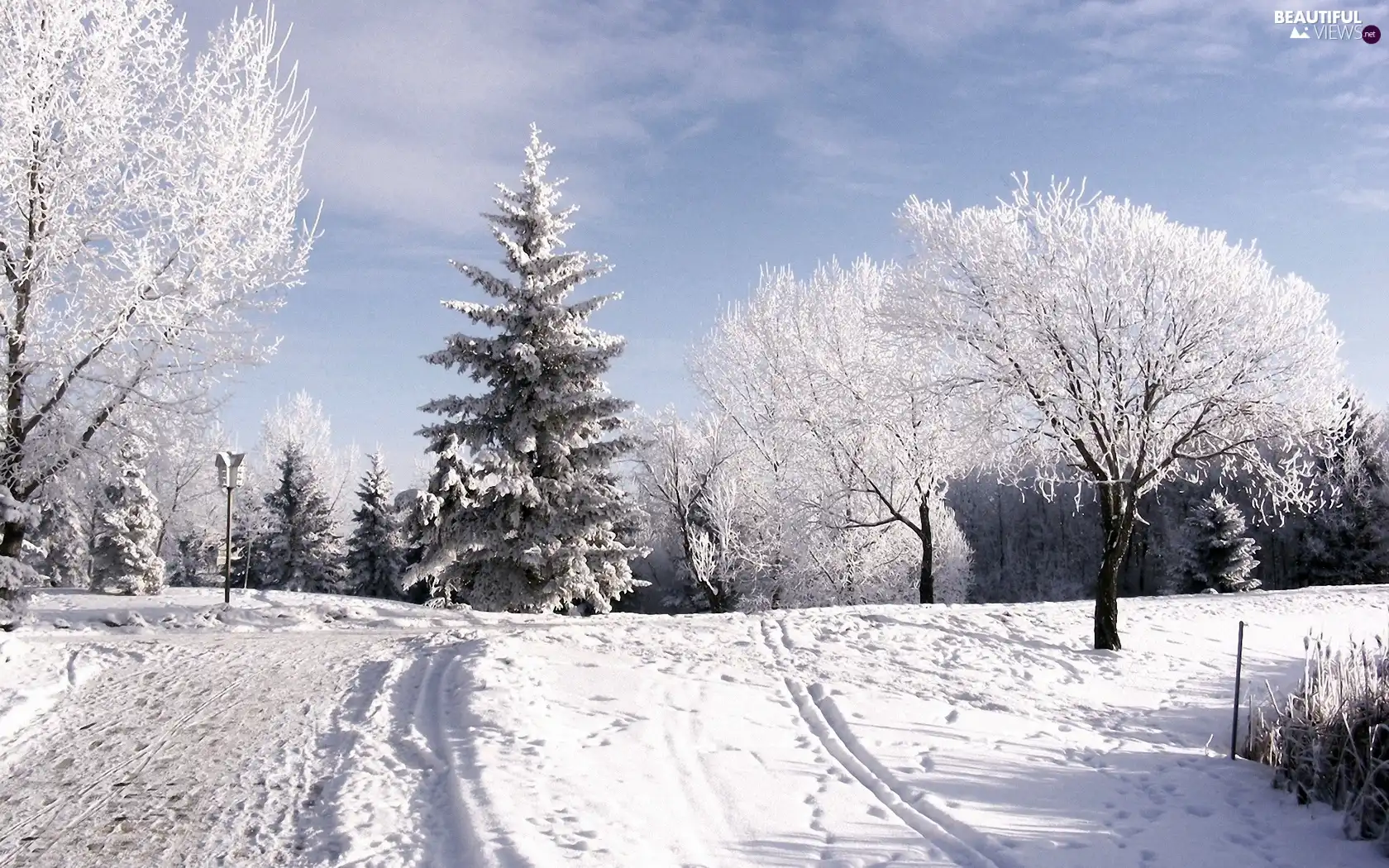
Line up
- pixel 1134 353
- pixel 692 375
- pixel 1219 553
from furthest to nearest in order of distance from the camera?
1. pixel 1219 553
2. pixel 692 375
3. pixel 1134 353

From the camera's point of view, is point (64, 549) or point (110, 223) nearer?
point (110, 223)

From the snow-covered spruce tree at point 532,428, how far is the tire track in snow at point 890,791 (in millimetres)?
8721

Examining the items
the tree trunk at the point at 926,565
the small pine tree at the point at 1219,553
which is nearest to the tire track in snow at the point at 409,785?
the tree trunk at the point at 926,565

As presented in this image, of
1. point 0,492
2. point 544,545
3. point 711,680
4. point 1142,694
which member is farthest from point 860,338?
point 0,492

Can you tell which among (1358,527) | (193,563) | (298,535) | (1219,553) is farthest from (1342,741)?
(193,563)

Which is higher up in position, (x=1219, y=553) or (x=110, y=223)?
(x=110, y=223)

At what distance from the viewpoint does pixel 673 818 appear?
5.68 meters

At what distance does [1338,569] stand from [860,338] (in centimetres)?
3028

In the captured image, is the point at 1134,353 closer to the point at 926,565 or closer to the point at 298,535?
the point at 926,565

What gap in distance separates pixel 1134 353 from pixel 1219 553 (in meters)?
28.3

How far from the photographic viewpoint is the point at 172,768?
6332 millimetres

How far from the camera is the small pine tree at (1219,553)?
35125 mm

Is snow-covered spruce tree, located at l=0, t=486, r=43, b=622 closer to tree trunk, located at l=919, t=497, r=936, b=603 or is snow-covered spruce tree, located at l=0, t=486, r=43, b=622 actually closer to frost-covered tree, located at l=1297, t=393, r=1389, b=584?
tree trunk, located at l=919, t=497, r=936, b=603

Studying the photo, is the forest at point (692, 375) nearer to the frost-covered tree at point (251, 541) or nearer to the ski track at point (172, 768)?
the ski track at point (172, 768)
